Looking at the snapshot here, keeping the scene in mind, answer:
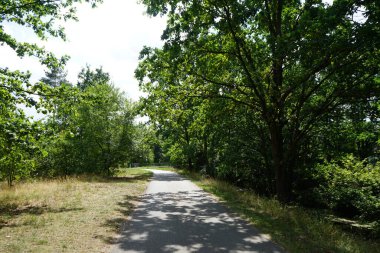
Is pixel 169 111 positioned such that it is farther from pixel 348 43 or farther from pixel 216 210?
pixel 348 43

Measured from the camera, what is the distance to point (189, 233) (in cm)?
827

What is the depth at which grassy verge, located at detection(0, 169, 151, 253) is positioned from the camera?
277 inches

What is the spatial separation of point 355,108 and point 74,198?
41.5 ft

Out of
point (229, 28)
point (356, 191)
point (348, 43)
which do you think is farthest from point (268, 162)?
point (348, 43)

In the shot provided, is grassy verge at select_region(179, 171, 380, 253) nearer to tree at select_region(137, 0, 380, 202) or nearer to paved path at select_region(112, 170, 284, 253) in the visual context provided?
paved path at select_region(112, 170, 284, 253)

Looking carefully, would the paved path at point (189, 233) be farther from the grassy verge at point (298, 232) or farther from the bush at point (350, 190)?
the bush at point (350, 190)

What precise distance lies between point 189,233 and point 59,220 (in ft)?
13.3

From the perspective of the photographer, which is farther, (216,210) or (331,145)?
(331,145)

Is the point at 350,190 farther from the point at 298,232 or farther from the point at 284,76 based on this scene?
the point at 298,232

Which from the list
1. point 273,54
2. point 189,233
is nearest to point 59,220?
point 189,233

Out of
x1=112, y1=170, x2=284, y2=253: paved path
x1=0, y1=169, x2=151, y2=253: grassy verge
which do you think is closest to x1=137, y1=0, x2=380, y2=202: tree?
x1=112, y1=170, x2=284, y2=253: paved path

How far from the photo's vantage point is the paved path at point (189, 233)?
6.93 metres

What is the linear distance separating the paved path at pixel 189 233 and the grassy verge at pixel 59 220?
593 mm

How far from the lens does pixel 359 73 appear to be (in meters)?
12.0
